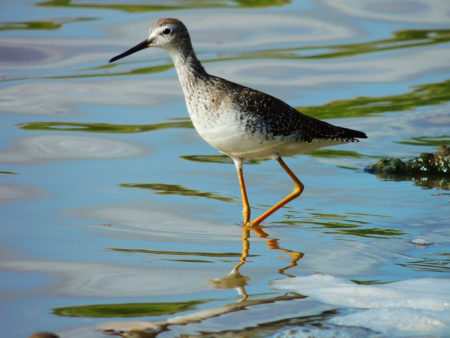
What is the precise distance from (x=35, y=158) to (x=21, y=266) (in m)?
3.40

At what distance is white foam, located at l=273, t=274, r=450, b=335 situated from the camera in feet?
19.8

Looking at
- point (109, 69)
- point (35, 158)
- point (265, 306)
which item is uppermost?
point (109, 69)

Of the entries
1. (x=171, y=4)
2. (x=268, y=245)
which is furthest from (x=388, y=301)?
(x=171, y=4)

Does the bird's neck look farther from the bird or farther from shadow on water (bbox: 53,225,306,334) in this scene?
shadow on water (bbox: 53,225,306,334)

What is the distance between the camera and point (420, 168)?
33.4 ft

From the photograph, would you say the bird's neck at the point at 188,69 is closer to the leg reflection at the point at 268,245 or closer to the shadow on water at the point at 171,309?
the leg reflection at the point at 268,245

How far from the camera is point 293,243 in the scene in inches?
305

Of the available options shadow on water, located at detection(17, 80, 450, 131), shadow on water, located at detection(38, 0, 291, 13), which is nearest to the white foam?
shadow on water, located at detection(17, 80, 450, 131)

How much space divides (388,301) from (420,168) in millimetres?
4132

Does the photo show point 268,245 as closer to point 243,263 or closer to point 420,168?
point 243,263

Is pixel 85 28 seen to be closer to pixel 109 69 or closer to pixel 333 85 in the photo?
pixel 109 69

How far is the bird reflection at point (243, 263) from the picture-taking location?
261 inches

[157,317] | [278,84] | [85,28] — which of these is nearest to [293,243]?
[157,317]

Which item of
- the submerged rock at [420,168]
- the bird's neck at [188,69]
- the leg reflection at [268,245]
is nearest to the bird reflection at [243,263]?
the leg reflection at [268,245]
